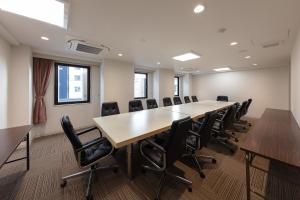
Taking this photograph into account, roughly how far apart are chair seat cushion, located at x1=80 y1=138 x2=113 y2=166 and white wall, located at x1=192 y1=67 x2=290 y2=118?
6969 millimetres

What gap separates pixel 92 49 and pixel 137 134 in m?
2.59

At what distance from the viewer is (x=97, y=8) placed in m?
1.70

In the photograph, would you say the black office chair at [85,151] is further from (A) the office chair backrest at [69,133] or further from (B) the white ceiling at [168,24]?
(B) the white ceiling at [168,24]

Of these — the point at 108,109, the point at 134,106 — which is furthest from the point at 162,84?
the point at 108,109

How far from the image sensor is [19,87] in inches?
115

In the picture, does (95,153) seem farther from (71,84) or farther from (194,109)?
(71,84)

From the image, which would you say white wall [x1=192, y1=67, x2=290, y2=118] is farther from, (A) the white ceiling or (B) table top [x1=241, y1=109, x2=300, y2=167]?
(B) table top [x1=241, y1=109, x2=300, y2=167]

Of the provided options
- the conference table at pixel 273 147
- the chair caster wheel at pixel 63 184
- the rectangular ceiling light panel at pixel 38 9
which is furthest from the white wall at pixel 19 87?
the conference table at pixel 273 147

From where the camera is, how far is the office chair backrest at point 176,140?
1.44 meters

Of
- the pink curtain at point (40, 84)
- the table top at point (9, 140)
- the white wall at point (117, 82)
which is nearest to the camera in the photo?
the table top at point (9, 140)

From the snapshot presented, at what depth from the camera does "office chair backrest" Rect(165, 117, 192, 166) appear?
144cm

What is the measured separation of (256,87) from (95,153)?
285 inches

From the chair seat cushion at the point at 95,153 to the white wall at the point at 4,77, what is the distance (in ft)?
7.03

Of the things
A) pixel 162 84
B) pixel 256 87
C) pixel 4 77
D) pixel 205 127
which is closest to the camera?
pixel 205 127
